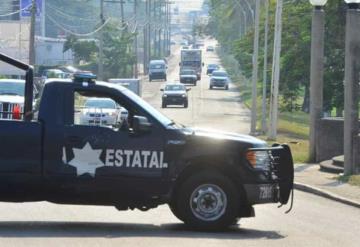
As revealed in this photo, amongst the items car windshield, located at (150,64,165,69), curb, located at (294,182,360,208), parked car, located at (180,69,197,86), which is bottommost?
curb, located at (294,182,360,208)

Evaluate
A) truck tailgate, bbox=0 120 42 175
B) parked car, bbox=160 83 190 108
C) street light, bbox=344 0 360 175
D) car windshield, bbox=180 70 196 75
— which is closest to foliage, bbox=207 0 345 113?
parked car, bbox=160 83 190 108

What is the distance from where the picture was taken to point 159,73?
110062 mm

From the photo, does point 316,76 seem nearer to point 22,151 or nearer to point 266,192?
point 266,192

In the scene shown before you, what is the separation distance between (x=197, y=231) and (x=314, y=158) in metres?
16.9

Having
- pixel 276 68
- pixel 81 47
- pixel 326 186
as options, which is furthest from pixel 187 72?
pixel 326 186

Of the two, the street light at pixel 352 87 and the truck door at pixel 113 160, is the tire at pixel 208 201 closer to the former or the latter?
the truck door at pixel 113 160

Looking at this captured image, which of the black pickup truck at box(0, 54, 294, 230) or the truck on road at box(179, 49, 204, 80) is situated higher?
the truck on road at box(179, 49, 204, 80)

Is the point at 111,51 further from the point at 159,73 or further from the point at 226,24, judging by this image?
the point at 226,24

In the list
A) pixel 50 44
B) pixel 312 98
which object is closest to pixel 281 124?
pixel 312 98

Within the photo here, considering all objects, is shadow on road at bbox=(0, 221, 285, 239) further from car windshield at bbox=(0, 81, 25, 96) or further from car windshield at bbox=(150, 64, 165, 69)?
car windshield at bbox=(150, 64, 165, 69)

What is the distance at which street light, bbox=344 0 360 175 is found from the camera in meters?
23.6

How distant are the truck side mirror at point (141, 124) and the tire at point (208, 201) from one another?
2.86 feet

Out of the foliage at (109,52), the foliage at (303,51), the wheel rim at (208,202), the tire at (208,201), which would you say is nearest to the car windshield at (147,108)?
the tire at (208,201)

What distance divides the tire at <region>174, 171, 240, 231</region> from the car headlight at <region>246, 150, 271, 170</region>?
407 mm
